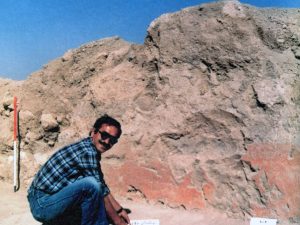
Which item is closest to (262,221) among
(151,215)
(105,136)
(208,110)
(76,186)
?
(151,215)

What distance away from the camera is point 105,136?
10.5 ft

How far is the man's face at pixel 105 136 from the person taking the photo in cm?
320

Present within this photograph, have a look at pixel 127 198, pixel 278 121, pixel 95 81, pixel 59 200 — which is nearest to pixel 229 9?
pixel 278 121

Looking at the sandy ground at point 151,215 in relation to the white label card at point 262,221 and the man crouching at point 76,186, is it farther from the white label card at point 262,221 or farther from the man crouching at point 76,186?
the man crouching at point 76,186

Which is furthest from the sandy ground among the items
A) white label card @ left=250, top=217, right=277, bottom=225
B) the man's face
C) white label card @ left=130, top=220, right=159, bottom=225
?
the man's face

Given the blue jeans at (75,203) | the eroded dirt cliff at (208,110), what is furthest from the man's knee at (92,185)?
the eroded dirt cliff at (208,110)

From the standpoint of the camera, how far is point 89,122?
5.27 meters

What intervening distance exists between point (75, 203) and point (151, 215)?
1.43 m

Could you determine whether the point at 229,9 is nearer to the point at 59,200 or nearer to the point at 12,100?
the point at 59,200

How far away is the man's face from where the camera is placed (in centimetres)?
320

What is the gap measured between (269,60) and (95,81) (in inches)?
88.7

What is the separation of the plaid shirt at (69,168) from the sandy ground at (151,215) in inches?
49.7

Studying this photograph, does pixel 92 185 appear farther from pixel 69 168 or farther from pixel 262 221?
pixel 262 221

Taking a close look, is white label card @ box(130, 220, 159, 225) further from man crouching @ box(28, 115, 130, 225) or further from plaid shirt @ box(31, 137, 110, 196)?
plaid shirt @ box(31, 137, 110, 196)
